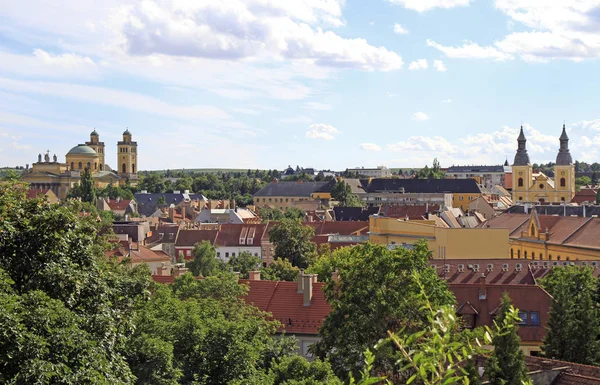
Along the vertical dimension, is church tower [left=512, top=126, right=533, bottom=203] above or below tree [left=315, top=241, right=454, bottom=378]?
above

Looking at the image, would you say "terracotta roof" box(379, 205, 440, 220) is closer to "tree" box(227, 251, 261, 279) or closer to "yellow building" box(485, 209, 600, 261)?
"yellow building" box(485, 209, 600, 261)

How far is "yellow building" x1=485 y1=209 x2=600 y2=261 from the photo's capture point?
74919 mm

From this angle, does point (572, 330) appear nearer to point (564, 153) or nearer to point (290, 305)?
point (290, 305)

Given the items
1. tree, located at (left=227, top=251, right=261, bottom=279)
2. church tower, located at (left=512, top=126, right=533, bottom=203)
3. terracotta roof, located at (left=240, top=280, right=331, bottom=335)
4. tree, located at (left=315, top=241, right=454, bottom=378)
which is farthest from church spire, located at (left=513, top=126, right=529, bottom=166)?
tree, located at (left=315, top=241, right=454, bottom=378)

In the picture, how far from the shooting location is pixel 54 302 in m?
19.5

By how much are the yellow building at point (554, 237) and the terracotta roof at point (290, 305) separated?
106ft

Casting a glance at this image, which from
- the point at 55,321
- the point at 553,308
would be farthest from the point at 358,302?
the point at 55,321

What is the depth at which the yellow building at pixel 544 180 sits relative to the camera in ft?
499

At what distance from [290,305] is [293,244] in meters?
36.2

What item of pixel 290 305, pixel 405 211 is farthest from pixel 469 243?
pixel 405 211

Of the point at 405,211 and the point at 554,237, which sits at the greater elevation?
the point at 405,211

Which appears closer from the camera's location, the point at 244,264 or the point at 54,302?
the point at 54,302

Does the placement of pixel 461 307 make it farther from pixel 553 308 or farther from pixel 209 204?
pixel 209 204

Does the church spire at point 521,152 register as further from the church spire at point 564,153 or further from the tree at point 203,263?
the tree at point 203,263
